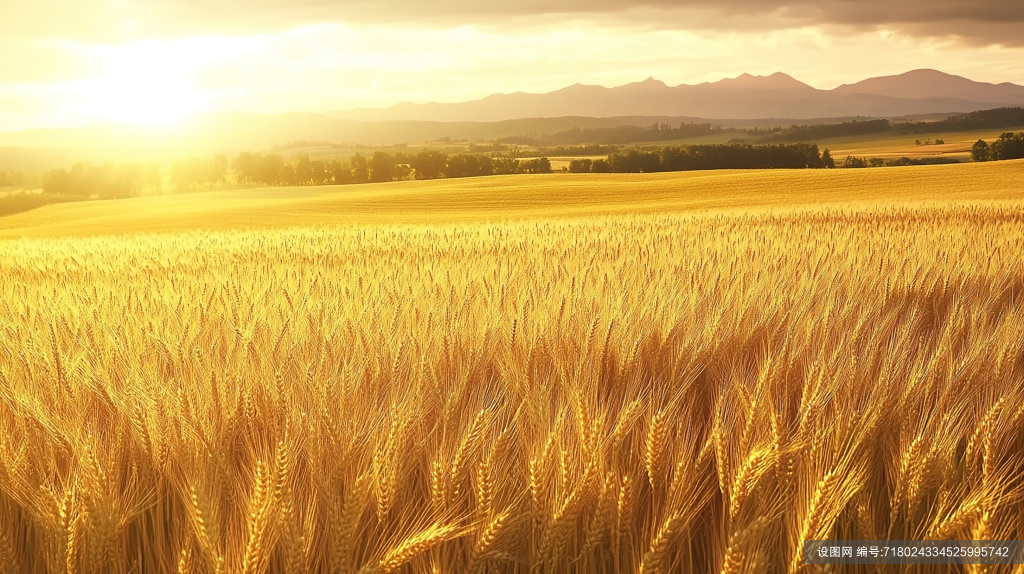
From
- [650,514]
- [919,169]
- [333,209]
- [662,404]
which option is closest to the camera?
[650,514]

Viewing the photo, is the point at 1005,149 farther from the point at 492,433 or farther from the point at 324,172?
the point at 492,433

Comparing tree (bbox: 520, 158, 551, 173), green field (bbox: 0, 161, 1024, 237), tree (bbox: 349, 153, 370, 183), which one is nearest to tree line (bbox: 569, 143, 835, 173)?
tree (bbox: 520, 158, 551, 173)

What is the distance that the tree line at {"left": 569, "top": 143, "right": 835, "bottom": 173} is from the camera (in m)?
43.2

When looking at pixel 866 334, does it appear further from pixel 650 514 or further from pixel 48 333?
pixel 48 333

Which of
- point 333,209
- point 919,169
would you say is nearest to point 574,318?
point 333,209

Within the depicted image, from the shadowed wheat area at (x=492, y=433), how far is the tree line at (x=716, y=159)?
1627 inches

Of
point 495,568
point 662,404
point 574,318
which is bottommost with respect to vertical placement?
point 495,568

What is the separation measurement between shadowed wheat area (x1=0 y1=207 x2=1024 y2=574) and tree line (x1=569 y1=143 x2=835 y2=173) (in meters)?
41.3

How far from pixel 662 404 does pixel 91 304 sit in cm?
233

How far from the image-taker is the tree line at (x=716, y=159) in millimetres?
43219

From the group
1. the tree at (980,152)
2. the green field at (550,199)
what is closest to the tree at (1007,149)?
the tree at (980,152)

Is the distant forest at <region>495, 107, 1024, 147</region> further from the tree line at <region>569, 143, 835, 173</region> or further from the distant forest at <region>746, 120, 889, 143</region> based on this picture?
the tree line at <region>569, 143, 835, 173</region>

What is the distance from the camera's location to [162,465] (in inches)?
58.8

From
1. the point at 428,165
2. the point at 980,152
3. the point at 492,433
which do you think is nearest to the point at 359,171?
the point at 428,165
